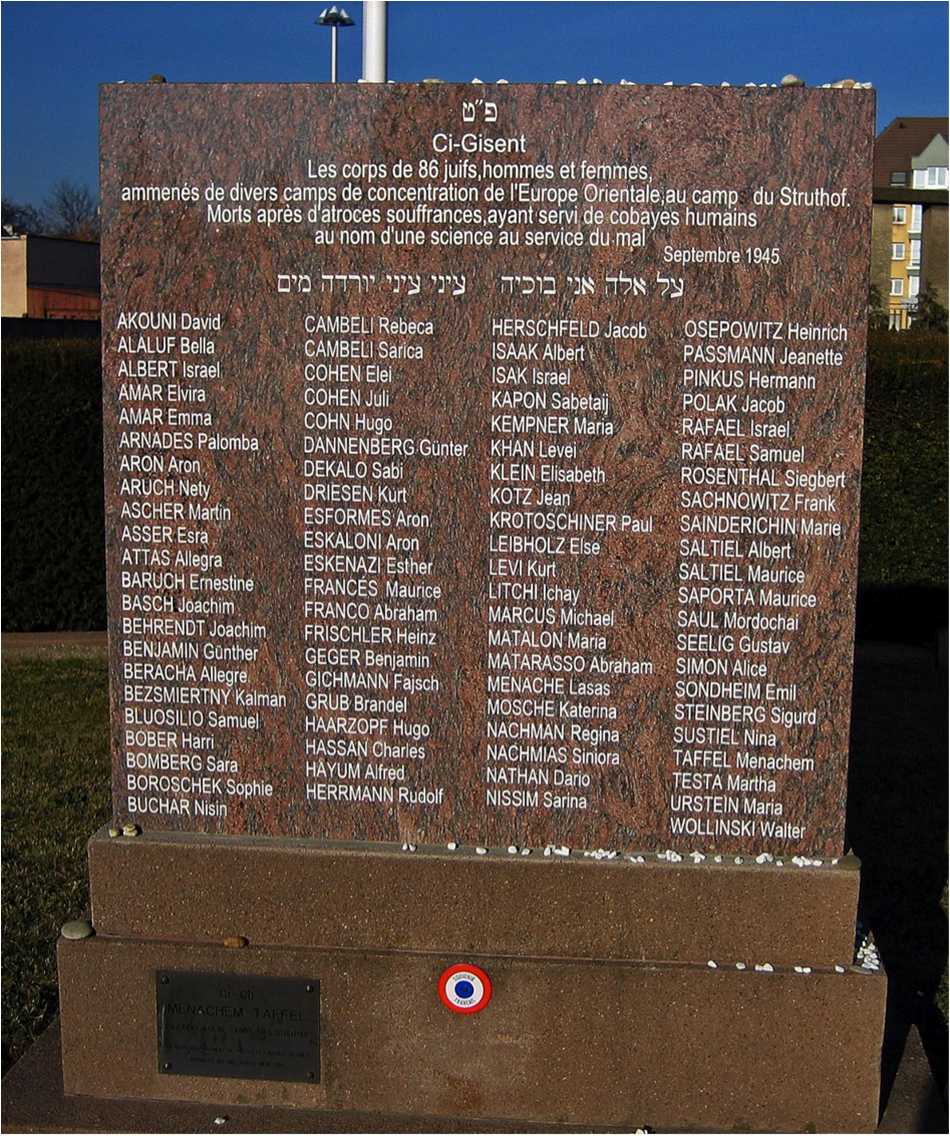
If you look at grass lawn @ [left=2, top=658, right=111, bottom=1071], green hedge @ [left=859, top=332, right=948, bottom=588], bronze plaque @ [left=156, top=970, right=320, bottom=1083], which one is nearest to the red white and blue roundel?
bronze plaque @ [left=156, top=970, right=320, bottom=1083]

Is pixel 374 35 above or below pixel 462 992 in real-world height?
above

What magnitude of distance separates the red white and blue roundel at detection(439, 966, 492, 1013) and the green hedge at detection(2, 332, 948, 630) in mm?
5960

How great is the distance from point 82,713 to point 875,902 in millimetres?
4277

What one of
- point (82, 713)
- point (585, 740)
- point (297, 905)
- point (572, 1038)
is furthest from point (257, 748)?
point (82, 713)

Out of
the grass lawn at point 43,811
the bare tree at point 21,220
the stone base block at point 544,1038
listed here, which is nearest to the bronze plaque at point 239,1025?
the stone base block at point 544,1038

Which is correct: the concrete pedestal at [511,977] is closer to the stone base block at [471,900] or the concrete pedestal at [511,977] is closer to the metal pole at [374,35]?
the stone base block at [471,900]

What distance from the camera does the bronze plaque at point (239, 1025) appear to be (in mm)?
3051

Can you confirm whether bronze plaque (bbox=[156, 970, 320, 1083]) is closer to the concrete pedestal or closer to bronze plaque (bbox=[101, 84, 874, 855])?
the concrete pedestal

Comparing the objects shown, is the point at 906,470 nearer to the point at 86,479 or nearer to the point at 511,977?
the point at 86,479

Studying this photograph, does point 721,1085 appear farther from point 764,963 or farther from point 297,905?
point 297,905

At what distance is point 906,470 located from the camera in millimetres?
8445

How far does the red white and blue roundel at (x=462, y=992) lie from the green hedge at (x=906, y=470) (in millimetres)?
6126

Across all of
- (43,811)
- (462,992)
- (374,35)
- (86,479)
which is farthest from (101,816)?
(86,479)

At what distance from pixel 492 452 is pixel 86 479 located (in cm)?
596
